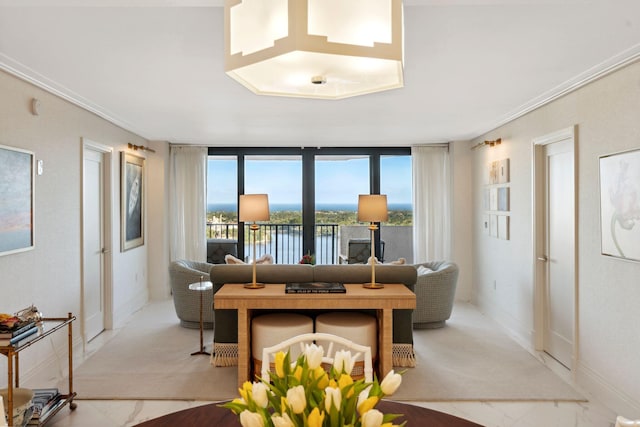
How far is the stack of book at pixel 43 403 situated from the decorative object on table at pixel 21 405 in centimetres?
6

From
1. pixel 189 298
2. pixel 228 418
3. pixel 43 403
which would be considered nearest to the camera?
pixel 228 418

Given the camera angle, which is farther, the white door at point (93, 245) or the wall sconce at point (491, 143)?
the wall sconce at point (491, 143)

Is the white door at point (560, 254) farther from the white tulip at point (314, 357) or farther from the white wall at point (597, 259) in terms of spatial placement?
the white tulip at point (314, 357)

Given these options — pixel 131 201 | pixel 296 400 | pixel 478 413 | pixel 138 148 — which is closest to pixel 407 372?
pixel 478 413

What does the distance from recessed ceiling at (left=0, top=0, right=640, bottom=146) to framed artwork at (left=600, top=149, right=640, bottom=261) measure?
0.67m

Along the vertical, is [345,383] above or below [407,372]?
above

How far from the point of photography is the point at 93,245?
15.1 ft

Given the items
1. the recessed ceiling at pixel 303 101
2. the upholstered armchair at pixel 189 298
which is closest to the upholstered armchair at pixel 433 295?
the recessed ceiling at pixel 303 101

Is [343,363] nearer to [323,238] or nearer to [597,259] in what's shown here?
[597,259]

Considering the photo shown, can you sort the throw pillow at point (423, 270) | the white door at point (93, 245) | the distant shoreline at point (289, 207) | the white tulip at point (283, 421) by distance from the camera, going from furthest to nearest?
the distant shoreline at point (289, 207) → the throw pillow at point (423, 270) → the white door at point (93, 245) → the white tulip at point (283, 421)

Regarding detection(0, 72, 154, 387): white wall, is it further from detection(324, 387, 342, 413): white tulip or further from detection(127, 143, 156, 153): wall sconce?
detection(324, 387, 342, 413): white tulip

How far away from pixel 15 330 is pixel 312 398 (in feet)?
7.69

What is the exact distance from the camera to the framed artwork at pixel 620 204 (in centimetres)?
271

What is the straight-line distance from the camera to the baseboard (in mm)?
2785
